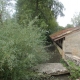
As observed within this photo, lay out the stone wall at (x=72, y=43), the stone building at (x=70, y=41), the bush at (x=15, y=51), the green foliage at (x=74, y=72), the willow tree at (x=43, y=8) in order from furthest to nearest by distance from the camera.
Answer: the willow tree at (x=43, y=8)
the stone wall at (x=72, y=43)
the stone building at (x=70, y=41)
the green foliage at (x=74, y=72)
the bush at (x=15, y=51)

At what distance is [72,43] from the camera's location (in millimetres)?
14070

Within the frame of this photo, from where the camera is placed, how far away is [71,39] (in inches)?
550

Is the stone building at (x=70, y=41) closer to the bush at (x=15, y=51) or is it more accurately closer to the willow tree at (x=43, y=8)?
the bush at (x=15, y=51)

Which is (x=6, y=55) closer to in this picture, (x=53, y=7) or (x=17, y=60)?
(x=17, y=60)

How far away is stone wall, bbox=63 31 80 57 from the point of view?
13859mm

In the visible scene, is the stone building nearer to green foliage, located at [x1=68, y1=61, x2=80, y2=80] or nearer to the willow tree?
green foliage, located at [x1=68, y1=61, x2=80, y2=80]

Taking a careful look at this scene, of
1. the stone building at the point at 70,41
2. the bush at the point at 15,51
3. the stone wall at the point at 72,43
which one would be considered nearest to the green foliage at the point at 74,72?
the bush at the point at 15,51

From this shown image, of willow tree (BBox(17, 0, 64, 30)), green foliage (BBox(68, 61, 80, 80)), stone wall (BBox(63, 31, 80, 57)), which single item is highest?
willow tree (BBox(17, 0, 64, 30))

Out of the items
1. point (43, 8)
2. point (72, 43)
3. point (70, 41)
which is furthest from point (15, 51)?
point (43, 8)

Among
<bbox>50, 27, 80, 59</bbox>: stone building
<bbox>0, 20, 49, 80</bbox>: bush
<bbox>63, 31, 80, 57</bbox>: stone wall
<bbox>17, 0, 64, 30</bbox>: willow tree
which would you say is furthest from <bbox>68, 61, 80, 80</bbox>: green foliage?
<bbox>17, 0, 64, 30</bbox>: willow tree

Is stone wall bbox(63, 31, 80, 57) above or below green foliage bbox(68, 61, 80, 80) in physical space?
above

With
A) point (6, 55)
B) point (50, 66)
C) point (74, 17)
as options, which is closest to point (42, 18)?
point (50, 66)

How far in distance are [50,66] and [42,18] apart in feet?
41.5

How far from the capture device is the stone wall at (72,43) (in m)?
13.9
